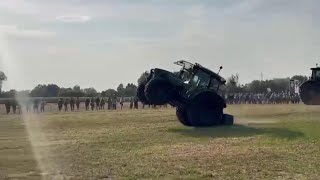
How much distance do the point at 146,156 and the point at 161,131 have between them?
30.9ft

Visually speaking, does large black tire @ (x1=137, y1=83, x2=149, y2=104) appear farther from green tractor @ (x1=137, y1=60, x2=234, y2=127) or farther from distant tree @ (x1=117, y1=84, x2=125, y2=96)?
distant tree @ (x1=117, y1=84, x2=125, y2=96)

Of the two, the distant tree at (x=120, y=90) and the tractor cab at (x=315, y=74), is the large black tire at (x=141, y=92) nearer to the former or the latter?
the tractor cab at (x=315, y=74)

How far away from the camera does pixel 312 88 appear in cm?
4228

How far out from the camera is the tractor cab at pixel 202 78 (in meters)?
28.5

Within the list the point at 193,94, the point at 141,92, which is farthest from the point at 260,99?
the point at 193,94

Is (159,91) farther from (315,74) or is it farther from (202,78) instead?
(315,74)

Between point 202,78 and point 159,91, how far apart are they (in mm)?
2435

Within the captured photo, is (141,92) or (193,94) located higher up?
(141,92)

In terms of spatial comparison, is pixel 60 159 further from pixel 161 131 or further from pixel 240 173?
pixel 161 131

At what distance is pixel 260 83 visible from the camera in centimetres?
13288

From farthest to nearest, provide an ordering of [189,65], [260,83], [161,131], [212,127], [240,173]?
[260,83] → [189,65] → [212,127] → [161,131] → [240,173]

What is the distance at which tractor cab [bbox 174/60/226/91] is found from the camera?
2849 centimetres

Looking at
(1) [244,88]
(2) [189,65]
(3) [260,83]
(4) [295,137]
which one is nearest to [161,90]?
(2) [189,65]

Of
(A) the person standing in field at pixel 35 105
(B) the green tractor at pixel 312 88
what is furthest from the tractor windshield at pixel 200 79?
(A) the person standing in field at pixel 35 105
